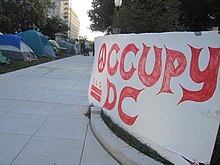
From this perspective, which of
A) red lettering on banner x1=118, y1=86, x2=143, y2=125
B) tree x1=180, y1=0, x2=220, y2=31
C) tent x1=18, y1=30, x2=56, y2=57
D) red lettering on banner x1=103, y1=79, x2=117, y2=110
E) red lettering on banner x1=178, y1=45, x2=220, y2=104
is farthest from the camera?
tree x1=180, y1=0, x2=220, y2=31

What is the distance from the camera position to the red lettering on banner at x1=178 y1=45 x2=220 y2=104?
3220mm

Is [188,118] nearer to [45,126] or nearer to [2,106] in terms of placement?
[45,126]

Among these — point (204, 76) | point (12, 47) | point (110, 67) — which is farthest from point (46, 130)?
point (12, 47)

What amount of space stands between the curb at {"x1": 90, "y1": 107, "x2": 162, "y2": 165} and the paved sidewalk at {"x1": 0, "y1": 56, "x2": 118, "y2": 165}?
0.09 metres

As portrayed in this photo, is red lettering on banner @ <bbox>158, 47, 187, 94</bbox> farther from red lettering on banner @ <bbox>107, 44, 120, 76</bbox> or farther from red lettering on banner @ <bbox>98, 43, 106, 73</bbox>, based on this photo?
red lettering on banner @ <bbox>98, 43, 106, 73</bbox>

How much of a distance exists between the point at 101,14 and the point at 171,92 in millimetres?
24961

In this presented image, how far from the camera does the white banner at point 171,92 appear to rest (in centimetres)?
323

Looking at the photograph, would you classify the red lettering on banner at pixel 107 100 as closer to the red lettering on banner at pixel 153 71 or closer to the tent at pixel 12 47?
the red lettering on banner at pixel 153 71

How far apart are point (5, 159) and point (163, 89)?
219cm

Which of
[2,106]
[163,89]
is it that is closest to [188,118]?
[163,89]

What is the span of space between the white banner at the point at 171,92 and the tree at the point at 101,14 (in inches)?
867

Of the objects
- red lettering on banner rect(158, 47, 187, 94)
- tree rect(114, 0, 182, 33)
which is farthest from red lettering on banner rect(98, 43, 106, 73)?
tree rect(114, 0, 182, 33)

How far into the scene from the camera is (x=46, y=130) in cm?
489

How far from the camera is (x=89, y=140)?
459 centimetres
